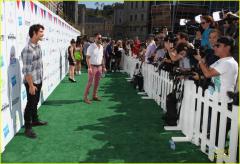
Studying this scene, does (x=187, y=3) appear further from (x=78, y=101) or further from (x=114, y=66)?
(x=78, y=101)

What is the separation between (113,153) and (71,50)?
9.28 meters

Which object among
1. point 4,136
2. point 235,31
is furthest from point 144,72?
point 4,136

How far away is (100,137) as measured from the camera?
19.7 feet

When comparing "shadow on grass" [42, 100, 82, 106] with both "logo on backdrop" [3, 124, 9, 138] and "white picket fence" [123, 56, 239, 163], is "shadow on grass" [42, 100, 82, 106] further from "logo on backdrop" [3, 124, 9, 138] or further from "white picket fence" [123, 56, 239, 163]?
"logo on backdrop" [3, 124, 9, 138]

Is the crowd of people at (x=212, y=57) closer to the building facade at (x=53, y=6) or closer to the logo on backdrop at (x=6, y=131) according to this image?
the logo on backdrop at (x=6, y=131)

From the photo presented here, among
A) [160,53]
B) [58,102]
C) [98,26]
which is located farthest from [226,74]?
[98,26]

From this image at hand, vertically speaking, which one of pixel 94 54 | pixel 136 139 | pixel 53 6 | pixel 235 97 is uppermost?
pixel 53 6

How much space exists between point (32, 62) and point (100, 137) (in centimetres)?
187

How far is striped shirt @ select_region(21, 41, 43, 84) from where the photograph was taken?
19.1 feet

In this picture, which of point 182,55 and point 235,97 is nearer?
point 235,97

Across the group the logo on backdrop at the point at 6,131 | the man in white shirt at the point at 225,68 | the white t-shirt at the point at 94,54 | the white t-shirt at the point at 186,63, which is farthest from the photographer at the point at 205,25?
the logo on backdrop at the point at 6,131

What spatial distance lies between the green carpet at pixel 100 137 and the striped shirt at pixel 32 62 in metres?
1.11

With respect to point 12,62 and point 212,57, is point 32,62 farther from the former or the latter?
point 212,57

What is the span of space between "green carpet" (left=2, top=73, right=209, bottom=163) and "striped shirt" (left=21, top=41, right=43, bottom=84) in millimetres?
1107
